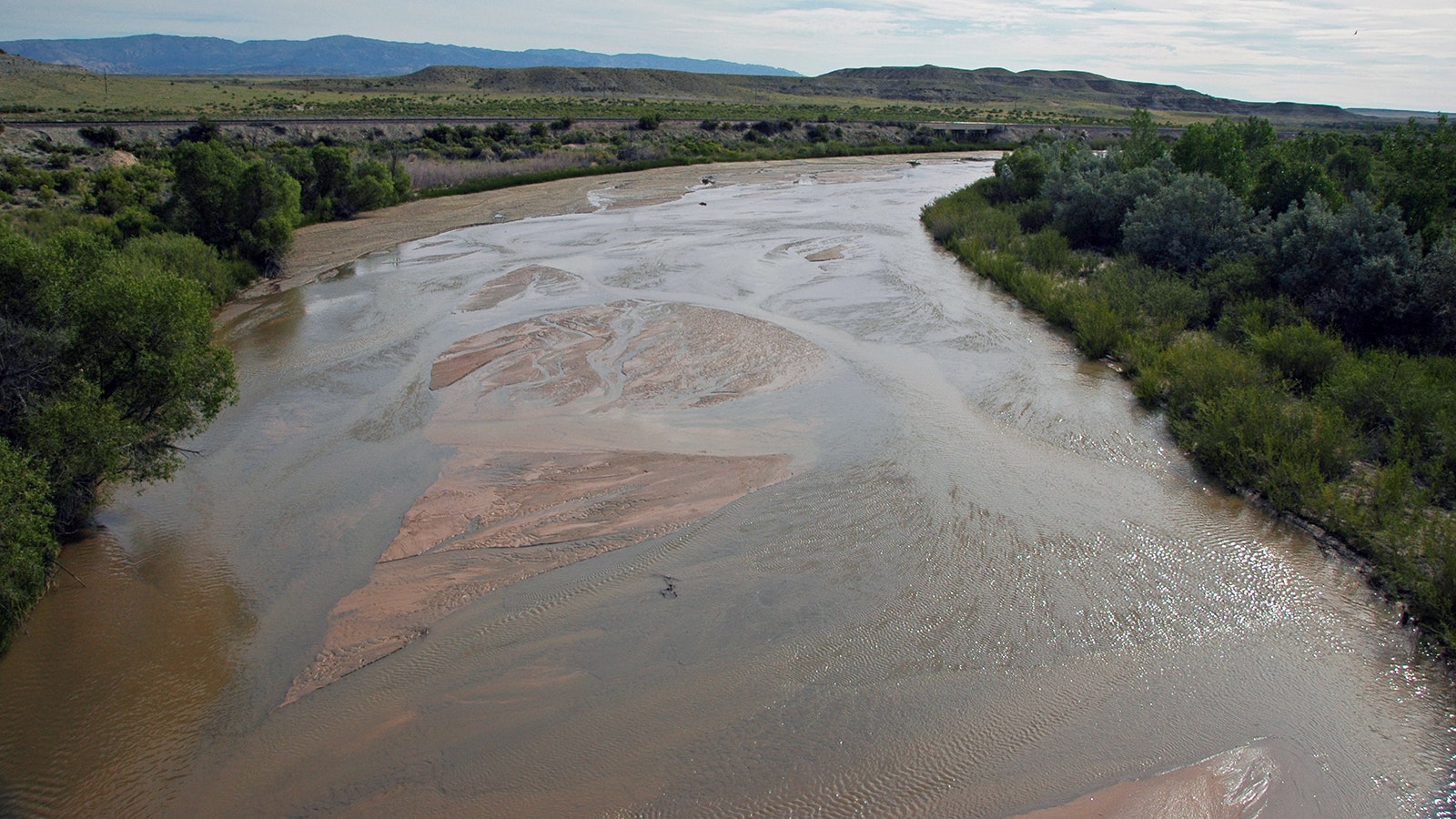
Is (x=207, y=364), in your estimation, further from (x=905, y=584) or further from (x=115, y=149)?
(x=115, y=149)

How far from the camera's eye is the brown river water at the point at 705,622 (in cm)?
589

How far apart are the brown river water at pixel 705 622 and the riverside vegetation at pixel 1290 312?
52 cm

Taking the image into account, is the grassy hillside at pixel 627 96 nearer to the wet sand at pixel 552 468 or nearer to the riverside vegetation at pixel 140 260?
the riverside vegetation at pixel 140 260

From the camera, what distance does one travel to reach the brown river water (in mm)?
5887

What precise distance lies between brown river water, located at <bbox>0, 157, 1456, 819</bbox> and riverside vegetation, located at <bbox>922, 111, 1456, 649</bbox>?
0.52m

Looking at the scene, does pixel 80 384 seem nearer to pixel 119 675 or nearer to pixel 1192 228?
pixel 119 675

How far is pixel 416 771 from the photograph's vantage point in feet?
19.4

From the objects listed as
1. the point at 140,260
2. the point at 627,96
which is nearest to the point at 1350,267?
the point at 140,260

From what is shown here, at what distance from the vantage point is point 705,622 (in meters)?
7.46

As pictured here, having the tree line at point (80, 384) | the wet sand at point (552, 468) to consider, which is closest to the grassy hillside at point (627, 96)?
the wet sand at point (552, 468)

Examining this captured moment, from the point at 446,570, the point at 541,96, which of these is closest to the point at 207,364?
the point at 446,570

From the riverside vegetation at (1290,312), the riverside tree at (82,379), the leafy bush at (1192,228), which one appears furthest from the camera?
the leafy bush at (1192,228)

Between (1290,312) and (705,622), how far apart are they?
1103cm

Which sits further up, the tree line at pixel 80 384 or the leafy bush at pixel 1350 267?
the leafy bush at pixel 1350 267
